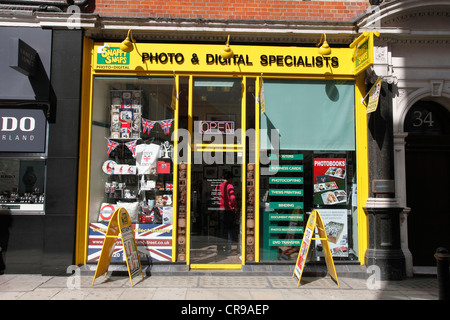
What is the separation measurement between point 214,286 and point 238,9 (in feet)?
18.2

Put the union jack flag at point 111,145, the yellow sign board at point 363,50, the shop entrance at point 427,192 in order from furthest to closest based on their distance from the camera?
the union jack flag at point 111,145, the shop entrance at point 427,192, the yellow sign board at point 363,50

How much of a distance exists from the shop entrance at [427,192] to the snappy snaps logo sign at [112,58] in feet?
19.7

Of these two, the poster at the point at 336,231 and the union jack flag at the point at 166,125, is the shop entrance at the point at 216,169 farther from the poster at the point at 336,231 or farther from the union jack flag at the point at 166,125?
the poster at the point at 336,231

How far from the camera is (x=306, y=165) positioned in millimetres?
7012

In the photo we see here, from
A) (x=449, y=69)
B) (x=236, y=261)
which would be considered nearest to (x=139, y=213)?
(x=236, y=261)

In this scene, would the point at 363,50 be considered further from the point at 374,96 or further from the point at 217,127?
the point at 217,127

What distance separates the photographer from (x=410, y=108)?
714 centimetres

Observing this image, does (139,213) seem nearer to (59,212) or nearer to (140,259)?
(140,259)

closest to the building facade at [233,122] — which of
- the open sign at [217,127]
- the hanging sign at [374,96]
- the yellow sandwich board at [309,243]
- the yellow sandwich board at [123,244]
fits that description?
the open sign at [217,127]

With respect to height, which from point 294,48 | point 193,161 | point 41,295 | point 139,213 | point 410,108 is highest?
point 294,48

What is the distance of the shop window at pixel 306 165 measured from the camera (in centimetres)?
688

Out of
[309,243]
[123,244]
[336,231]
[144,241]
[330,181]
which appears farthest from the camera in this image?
[330,181]

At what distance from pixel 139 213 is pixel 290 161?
330 cm

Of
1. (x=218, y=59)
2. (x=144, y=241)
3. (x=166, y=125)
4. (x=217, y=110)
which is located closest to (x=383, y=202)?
(x=217, y=110)
